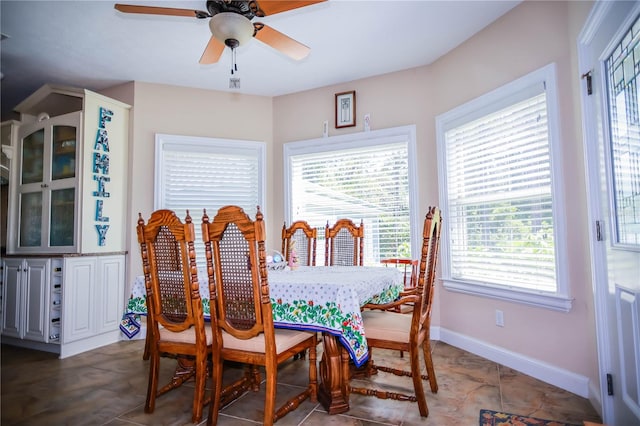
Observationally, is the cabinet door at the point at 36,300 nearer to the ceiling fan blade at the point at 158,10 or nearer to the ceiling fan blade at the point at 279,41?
the ceiling fan blade at the point at 158,10

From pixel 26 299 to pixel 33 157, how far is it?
4.97ft

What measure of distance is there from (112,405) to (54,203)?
239cm

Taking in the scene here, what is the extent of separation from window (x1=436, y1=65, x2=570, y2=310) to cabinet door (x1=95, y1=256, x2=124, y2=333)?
10.9 ft

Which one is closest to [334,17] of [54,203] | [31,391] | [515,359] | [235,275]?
[235,275]

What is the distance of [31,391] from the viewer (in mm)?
2549

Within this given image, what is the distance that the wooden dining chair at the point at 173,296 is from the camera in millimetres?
1952

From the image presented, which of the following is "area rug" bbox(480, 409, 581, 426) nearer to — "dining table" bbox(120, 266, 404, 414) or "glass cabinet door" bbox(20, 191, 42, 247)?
"dining table" bbox(120, 266, 404, 414)

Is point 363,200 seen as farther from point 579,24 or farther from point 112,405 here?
point 112,405

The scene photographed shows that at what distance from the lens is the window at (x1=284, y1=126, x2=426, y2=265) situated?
153 inches

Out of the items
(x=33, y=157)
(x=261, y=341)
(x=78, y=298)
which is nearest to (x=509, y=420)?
(x=261, y=341)

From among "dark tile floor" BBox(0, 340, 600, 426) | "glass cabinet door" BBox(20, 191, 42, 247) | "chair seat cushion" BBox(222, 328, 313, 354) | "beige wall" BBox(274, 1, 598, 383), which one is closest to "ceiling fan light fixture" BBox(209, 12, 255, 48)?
"chair seat cushion" BBox(222, 328, 313, 354)

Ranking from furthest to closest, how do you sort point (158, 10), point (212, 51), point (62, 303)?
1. point (62, 303)
2. point (212, 51)
3. point (158, 10)

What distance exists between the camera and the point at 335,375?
82.0 inches

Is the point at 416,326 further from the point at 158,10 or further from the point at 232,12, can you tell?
the point at 158,10
